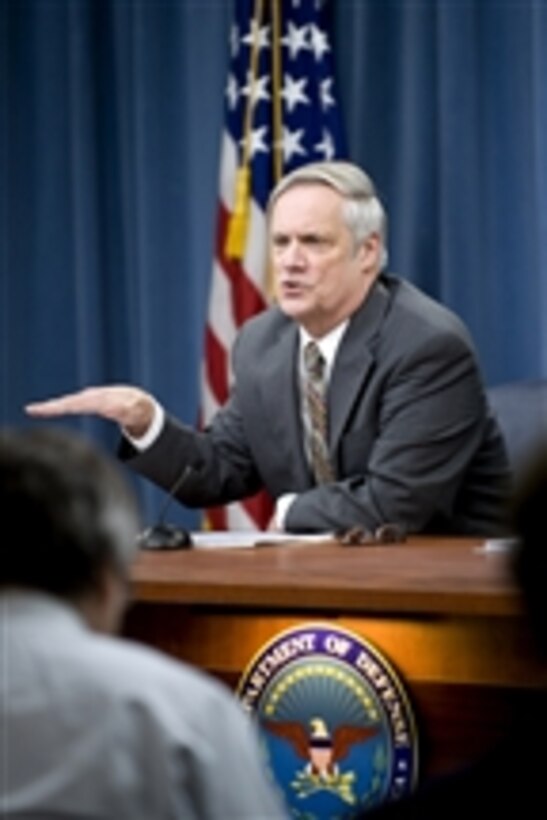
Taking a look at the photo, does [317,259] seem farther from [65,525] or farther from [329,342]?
[65,525]

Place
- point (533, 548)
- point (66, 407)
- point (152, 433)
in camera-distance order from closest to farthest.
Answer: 1. point (533, 548)
2. point (66, 407)
3. point (152, 433)

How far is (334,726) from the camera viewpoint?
304 centimetres

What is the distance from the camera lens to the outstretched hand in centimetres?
413

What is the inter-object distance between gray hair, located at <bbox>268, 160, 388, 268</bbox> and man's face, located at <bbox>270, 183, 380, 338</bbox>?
0.01 metres

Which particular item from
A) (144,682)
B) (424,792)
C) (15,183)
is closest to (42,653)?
(144,682)

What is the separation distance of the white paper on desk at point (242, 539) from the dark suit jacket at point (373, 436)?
6.0 inches

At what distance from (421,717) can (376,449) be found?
1220 millimetres

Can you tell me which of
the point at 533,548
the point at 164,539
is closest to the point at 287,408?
the point at 164,539

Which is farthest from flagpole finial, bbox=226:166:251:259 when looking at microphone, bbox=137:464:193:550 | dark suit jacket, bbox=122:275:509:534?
microphone, bbox=137:464:193:550

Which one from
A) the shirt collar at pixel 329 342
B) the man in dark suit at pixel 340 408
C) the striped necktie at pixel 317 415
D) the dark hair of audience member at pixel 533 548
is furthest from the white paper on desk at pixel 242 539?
the dark hair of audience member at pixel 533 548

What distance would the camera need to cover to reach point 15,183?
676cm

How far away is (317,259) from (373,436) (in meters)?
0.53

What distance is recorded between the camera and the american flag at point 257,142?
5934 mm

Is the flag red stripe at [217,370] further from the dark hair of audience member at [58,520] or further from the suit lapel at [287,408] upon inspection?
the dark hair of audience member at [58,520]
